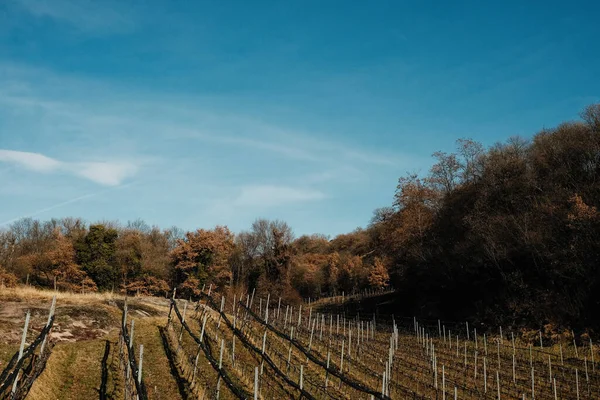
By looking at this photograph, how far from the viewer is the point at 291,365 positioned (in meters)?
19.7

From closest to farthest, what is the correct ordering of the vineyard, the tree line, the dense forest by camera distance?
the vineyard
the dense forest
the tree line

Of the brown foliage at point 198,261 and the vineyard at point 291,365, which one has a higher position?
the brown foliage at point 198,261

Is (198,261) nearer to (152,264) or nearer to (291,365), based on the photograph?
(152,264)

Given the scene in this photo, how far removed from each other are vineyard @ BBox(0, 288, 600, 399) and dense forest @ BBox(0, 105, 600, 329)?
4304mm

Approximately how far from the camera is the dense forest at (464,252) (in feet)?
97.0

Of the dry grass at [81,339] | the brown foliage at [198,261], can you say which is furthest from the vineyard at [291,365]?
the brown foliage at [198,261]

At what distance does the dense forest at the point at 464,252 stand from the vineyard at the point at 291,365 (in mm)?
4304

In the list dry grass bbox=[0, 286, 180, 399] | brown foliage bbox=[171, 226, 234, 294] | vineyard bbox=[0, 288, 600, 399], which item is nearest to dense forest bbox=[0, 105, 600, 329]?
brown foliage bbox=[171, 226, 234, 294]

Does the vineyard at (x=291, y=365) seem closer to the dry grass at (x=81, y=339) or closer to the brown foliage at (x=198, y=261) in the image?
the dry grass at (x=81, y=339)

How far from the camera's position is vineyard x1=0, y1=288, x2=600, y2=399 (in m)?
13.5

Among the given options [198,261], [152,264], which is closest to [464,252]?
[198,261]

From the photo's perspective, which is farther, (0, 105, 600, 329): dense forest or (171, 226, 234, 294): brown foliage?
(171, 226, 234, 294): brown foliage

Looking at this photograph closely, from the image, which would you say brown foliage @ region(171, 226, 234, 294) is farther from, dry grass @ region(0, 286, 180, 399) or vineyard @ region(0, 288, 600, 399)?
dry grass @ region(0, 286, 180, 399)

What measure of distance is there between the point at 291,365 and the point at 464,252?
2339 cm
